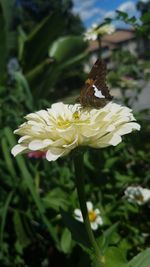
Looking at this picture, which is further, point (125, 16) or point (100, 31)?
point (100, 31)

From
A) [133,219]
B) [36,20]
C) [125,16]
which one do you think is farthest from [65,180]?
[36,20]

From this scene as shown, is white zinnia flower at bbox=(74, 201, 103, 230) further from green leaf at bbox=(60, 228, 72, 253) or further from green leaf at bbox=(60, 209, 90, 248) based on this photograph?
green leaf at bbox=(60, 209, 90, 248)

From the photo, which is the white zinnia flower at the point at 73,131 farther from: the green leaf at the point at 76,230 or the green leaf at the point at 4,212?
the green leaf at the point at 4,212

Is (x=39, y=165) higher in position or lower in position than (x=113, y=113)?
higher

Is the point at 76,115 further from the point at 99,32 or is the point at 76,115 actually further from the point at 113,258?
the point at 99,32

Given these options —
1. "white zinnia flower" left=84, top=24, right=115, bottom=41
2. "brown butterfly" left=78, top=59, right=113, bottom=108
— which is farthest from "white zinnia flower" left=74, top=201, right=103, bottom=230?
"white zinnia flower" left=84, top=24, right=115, bottom=41

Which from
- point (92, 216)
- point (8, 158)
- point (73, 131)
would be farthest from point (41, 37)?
point (73, 131)

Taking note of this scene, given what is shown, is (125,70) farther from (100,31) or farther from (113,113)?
(113,113)

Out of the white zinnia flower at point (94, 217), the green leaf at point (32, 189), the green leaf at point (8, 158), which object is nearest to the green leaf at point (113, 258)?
the white zinnia flower at point (94, 217)
